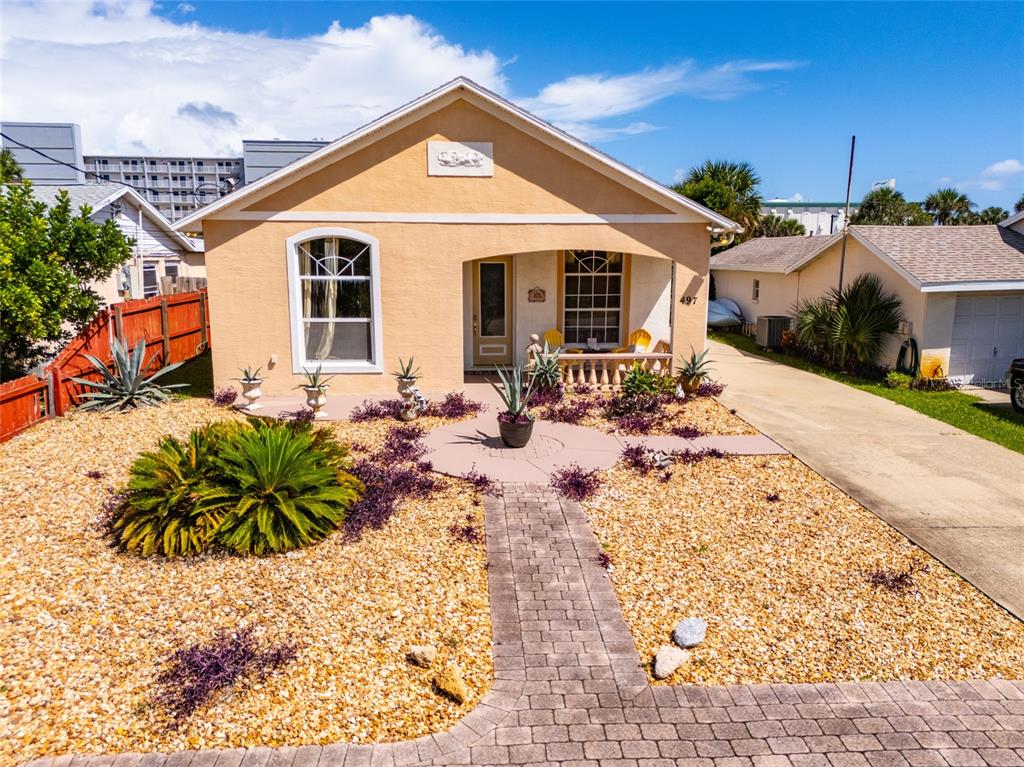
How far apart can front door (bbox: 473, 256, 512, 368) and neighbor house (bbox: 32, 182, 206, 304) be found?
33.0 feet

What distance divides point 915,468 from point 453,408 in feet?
24.3

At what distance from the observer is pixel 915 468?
9.97 meters

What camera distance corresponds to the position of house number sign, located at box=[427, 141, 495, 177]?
12.6m

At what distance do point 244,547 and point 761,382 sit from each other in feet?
43.3

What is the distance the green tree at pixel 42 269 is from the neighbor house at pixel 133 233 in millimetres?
6442

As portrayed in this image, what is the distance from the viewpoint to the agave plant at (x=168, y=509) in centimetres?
661

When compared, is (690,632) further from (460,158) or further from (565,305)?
(565,305)

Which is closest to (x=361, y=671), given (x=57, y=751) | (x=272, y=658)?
(x=272, y=658)

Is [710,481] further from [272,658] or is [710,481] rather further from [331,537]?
[272,658]

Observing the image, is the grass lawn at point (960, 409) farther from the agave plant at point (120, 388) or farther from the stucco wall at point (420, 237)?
the agave plant at point (120, 388)

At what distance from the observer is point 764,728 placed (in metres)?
4.58

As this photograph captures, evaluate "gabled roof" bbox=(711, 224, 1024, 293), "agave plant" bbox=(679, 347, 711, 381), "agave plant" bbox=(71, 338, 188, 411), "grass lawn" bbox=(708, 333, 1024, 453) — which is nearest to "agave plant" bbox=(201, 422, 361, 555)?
"agave plant" bbox=(71, 338, 188, 411)

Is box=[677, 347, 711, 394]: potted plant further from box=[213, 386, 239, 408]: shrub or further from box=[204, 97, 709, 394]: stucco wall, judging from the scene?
box=[213, 386, 239, 408]: shrub

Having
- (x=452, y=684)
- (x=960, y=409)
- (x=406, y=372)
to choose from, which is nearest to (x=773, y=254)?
(x=960, y=409)
